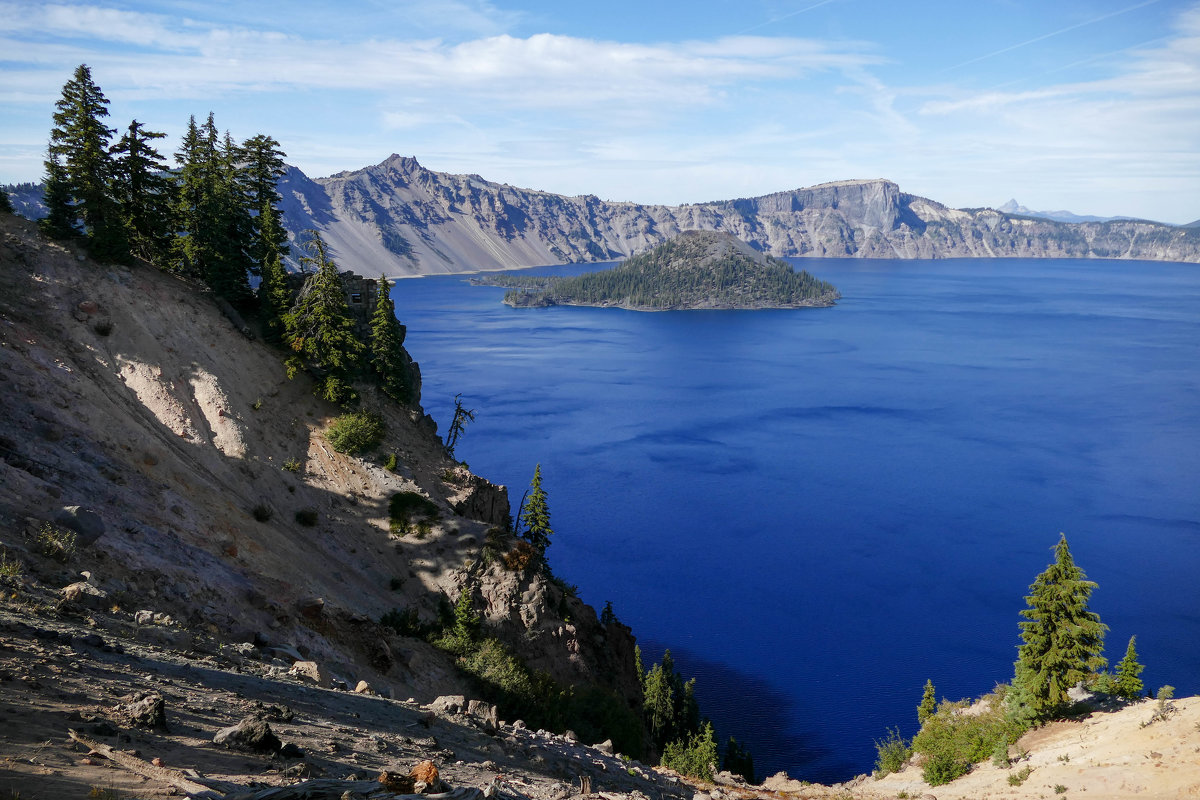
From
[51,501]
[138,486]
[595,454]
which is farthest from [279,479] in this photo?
[595,454]

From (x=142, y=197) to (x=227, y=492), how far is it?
27787 mm

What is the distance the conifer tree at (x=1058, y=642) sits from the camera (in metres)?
41.2

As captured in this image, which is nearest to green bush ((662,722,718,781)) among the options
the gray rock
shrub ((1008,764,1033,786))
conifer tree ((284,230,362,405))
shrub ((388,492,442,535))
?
shrub ((1008,764,1033,786))

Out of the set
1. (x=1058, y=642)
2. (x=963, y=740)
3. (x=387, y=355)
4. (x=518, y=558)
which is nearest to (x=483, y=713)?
(x=518, y=558)

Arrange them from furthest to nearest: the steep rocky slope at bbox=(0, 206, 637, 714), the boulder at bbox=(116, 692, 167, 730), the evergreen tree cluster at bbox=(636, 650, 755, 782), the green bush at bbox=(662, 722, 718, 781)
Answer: the evergreen tree cluster at bbox=(636, 650, 755, 782), the green bush at bbox=(662, 722, 718, 781), the steep rocky slope at bbox=(0, 206, 637, 714), the boulder at bbox=(116, 692, 167, 730)

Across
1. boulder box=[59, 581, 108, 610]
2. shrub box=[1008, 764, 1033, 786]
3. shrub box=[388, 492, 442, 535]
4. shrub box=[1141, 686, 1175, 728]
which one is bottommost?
shrub box=[1008, 764, 1033, 786]

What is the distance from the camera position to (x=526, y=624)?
4822 centimetres

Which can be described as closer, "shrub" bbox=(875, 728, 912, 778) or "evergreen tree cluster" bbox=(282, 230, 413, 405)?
"shrub" bbox=(875, 728, 912, 778)

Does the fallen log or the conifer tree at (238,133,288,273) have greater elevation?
the conifer tree at (238,133,288,273)

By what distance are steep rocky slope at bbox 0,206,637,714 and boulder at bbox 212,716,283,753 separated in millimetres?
11945

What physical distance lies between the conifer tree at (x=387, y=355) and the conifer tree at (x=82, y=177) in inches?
713

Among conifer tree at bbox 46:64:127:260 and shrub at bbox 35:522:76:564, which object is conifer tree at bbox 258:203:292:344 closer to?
conifer tree at bbox 46:64:127:260

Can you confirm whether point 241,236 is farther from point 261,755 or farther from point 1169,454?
point 1169,454

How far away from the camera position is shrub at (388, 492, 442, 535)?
49562 mm
